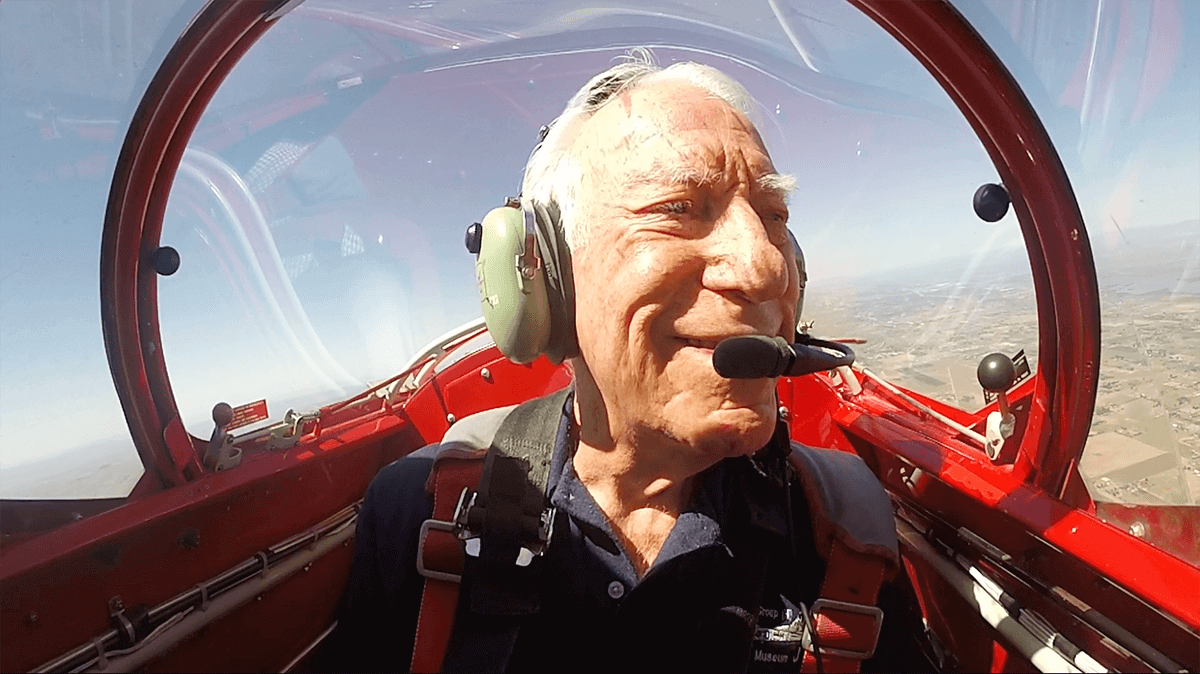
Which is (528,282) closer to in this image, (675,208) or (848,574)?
(675,208)

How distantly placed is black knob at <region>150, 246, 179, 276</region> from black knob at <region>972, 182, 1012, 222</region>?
7.09 ft

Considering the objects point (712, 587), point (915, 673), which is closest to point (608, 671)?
point (712, 587)

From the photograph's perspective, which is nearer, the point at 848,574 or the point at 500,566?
the point at 500,566

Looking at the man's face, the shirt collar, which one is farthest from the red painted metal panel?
the man's face

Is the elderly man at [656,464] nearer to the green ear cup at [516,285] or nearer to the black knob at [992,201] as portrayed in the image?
the green ear cup at [516,285]

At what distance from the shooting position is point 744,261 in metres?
0.91

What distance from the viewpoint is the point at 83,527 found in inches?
49.8

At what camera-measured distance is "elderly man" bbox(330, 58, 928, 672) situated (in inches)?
36.9

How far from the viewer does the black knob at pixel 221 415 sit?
5.66ft

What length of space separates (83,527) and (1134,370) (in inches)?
97.0

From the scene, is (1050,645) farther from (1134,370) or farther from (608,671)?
(608,671)

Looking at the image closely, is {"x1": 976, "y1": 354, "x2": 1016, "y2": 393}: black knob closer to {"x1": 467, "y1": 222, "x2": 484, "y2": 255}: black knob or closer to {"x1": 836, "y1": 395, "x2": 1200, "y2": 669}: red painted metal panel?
{"x1": 836, "y1": 395, "x2": 1200, "y2": 669}: red painted metal panel

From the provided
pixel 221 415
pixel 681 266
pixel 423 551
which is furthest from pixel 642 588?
pixel 221 415

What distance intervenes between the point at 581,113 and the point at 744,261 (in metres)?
0.52
